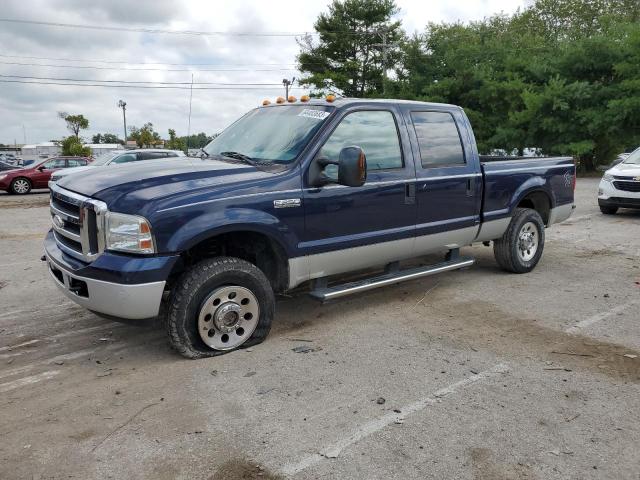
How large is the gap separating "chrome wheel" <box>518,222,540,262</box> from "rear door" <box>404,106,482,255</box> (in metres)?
0.98

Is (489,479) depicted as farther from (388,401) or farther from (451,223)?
(451,223)

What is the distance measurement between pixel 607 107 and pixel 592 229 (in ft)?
45.4

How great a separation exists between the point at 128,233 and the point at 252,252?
1160 mm

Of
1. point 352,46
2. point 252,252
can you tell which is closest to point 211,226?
point 252,252

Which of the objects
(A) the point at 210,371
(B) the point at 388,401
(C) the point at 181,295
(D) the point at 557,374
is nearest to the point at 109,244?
(C) the point at 181,295

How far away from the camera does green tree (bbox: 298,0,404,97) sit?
133 ft

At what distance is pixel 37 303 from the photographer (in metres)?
5.69

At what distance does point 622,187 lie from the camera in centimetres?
1131

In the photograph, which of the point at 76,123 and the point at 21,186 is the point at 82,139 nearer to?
the point at 76,123

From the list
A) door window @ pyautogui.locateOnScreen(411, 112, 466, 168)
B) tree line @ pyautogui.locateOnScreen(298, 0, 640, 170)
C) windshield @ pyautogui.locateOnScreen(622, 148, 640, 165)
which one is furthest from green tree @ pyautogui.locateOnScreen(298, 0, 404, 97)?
door window @ pyautogui.locateOnScreen(411, 112, 466, 168)

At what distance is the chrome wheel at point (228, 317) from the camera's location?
409cm

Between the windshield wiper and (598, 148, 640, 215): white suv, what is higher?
the windshield wiper

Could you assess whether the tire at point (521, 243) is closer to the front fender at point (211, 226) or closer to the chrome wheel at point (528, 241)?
the chrome wheel at point (528, 241)

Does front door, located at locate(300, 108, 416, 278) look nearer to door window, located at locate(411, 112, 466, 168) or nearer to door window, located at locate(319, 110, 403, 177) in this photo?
door window, located at locate(319, 110, 403, 177)
